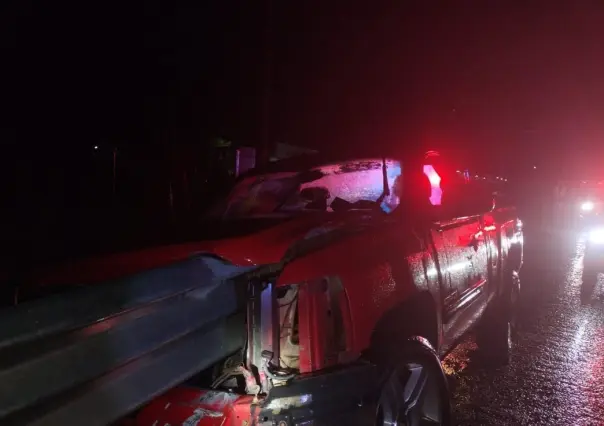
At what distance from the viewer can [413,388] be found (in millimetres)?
3549

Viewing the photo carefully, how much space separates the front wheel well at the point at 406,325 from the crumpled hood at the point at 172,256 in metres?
0.67

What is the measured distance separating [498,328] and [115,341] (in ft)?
16.9

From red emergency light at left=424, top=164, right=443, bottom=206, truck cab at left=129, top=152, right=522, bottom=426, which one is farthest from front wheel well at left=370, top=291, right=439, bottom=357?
red emergency light at left=424, top=164, right=443, bottom=206

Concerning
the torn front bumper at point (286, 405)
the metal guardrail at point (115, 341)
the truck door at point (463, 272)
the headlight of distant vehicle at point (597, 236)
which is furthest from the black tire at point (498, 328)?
the headlight of distant vehicle at point (597, 236)

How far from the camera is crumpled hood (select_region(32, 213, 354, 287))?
109 inches

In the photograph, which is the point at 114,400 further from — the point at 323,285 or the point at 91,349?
the point at 323,285

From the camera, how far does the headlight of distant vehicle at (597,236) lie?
34.0 ft

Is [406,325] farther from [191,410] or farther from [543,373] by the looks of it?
[543,373]

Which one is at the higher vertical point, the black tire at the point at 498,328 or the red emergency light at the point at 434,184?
the red emergency light at the point at 434,184

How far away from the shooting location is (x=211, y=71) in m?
12.7

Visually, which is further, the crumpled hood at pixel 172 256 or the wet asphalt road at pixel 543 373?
the wet asphalt road at pixel 543 373

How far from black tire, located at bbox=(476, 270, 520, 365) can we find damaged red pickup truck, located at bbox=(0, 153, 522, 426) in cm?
184

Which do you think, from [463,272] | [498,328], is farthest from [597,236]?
[463,272]

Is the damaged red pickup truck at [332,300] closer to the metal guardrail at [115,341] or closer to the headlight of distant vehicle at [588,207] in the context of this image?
the metal guardrail at [115,341]
